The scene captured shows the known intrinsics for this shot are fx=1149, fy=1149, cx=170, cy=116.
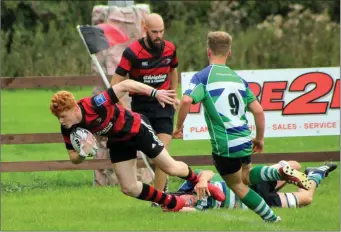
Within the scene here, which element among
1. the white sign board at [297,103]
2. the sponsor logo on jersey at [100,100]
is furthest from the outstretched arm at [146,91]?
the white sign board at [297,103]

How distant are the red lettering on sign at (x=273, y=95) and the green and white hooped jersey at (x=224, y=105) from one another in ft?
12.4

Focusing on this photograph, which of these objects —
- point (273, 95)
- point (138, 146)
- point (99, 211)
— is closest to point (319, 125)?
point (273, 95)

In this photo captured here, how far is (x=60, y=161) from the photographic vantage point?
1446 cm

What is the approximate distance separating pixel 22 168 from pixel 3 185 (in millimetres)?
500

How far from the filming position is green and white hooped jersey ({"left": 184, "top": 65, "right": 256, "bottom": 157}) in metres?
10.5

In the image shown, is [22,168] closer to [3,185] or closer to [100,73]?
[3,185]

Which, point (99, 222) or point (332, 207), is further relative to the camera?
point (332, 207)

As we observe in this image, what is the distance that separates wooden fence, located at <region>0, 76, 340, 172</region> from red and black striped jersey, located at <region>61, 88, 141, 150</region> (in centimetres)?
328

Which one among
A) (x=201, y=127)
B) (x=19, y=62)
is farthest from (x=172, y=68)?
(x=19, y=62)

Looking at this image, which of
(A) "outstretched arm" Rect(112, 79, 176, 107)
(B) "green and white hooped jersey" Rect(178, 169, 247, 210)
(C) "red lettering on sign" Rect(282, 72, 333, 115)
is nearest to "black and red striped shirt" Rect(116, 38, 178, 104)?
(B) "green and white hooped jersey" Rect(178, 169, 247, 210)

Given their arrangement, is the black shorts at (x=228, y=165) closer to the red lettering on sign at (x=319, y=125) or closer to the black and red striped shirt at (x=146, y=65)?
the black and red striped shirt at (x=146, y=65)

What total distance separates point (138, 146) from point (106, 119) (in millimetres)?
499

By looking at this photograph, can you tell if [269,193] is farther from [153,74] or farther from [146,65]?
[146,65]

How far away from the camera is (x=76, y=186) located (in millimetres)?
14938
